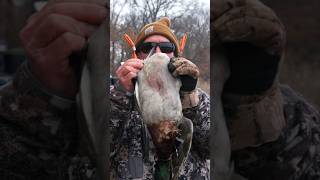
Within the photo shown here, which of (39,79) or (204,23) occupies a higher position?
(204,23)

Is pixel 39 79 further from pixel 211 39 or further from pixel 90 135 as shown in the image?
pixel 211 39

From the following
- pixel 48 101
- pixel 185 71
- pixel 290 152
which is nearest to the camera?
pixel 185 71

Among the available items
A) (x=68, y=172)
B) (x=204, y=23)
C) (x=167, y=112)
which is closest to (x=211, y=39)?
(x=204, y=23)

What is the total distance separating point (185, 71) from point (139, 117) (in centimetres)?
19

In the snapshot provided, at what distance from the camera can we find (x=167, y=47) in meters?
2.00

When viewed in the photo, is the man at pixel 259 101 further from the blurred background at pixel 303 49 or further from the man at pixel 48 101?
the man at pixel 48 101

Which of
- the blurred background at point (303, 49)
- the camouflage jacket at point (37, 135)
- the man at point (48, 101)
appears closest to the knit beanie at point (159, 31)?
the man at point (48, 101)

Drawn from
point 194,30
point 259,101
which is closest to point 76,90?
point 194,30

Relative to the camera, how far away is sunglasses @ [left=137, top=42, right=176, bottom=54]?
1997mm

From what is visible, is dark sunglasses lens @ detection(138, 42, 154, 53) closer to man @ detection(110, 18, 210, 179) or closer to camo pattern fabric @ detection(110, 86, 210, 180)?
man @ detection(110, 18, 210, 179)

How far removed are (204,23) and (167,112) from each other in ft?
0.94

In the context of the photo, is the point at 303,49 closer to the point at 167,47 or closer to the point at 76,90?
the point at 167,47

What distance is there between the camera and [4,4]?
2201 mm

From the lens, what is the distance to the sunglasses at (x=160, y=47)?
6.55ft
